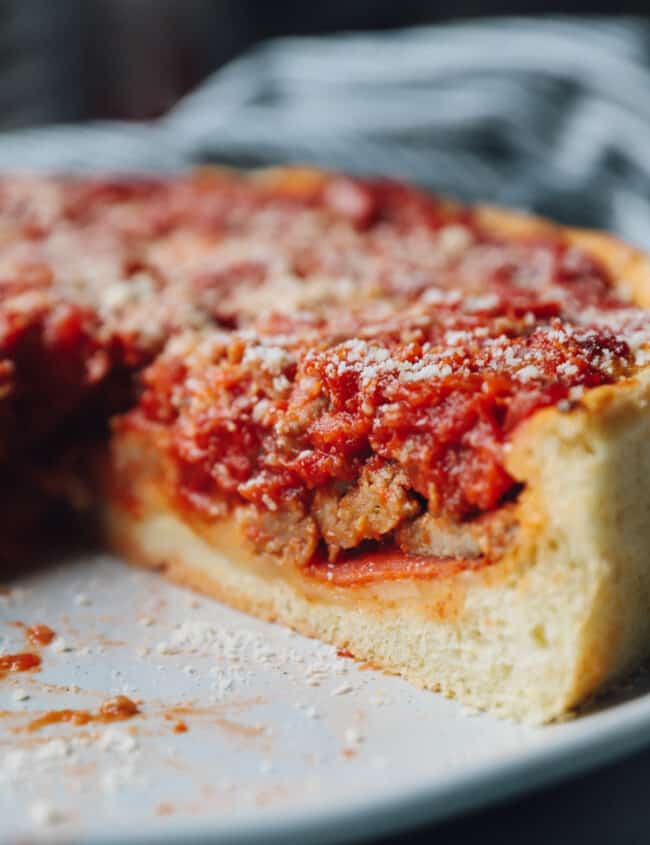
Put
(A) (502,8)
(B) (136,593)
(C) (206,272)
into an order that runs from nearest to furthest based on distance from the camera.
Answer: (B) (136,593) < (C) (206,272) < (A) (502,8)

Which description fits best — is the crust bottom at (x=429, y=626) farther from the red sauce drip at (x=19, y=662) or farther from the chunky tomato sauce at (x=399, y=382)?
the red sauce drip at (x=19, y=662)

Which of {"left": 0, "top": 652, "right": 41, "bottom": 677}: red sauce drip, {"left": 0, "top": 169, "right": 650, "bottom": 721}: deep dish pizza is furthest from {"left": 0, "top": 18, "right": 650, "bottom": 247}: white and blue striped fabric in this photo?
{"left": 0, "top": 652, "right": 41, "bottom": 677}: red sauce drip

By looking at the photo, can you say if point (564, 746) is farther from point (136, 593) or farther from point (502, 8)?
point (502, 8)

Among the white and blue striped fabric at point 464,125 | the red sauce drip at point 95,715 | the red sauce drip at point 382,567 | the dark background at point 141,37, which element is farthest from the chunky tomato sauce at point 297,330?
the dark background at point 141,37

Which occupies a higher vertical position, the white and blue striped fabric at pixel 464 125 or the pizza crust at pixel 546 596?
the white and blue striped fabric at pixel 464 125

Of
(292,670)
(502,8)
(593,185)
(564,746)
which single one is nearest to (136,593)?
(292,670)
